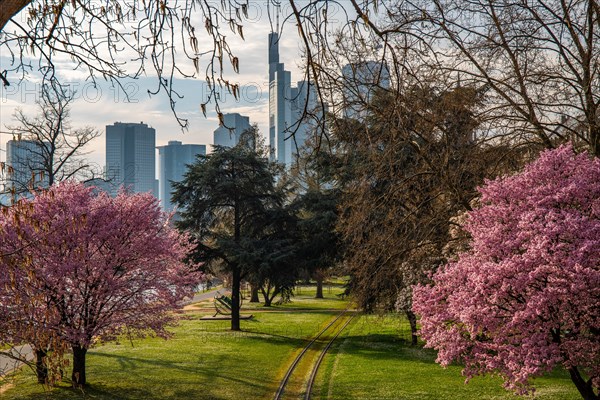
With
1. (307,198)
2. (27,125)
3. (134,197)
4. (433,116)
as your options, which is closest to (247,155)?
(307,198)

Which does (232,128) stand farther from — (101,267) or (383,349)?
(383,349)

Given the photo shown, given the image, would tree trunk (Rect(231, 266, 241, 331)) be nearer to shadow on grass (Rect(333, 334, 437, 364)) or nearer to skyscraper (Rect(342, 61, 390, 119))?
shadow on grass (Rect(333, 334, 437, 364))

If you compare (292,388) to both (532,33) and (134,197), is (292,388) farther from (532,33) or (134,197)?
(532,33)

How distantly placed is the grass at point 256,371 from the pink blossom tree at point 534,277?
23.6ft

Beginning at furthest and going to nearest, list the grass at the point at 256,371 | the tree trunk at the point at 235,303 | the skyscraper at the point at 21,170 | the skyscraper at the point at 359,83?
the tree trunk at the point at 235,303
the grass at the point at 256,371
the skyscraper at the point at 21,170
the skyscraper at the point at 359,83

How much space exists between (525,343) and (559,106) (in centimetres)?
581

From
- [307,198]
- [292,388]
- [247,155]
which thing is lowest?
[292,388]

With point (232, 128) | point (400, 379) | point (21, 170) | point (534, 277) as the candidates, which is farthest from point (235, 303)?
point (232, 128)

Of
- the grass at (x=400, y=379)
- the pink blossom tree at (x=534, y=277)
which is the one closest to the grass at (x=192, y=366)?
the grass at (x=400, y=379)

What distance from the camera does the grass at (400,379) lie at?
18609 mm

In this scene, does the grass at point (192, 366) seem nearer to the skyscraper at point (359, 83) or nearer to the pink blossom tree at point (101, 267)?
the pink blossom tree at point (101, 267)

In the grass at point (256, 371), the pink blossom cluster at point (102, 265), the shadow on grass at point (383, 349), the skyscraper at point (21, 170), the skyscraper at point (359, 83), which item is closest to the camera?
the skyscraper at point (359, 83)

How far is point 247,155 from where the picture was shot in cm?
3416

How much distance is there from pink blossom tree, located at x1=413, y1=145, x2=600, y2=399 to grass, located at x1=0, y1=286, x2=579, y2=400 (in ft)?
23.6
